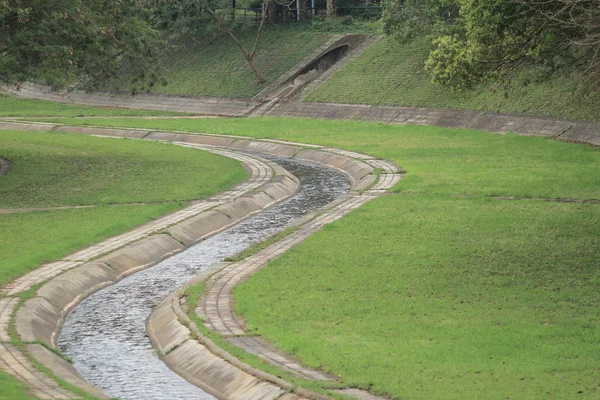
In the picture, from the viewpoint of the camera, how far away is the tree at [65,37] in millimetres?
26594

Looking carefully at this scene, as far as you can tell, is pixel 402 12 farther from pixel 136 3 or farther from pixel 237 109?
pixel 136 3

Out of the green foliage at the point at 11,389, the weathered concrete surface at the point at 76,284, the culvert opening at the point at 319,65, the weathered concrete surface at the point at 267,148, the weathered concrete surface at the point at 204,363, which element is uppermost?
the green foliage at the point at 11,389

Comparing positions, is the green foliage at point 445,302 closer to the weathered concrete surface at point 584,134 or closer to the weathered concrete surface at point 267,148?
the weathered concrete surface at point 584,134

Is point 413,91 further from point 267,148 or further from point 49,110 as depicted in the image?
point 49,110

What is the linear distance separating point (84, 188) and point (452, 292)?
1426 centimetres

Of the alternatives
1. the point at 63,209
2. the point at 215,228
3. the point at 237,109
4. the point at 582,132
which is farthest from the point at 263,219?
the point at 237,109

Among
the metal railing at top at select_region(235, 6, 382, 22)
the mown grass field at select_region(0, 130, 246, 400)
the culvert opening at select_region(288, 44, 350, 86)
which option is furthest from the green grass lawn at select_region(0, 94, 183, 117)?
the mown grass field at select_region(0, 130, 246, 400)

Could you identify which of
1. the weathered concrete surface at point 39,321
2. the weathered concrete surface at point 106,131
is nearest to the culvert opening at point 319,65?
the weathered concrete surface at point 106,131

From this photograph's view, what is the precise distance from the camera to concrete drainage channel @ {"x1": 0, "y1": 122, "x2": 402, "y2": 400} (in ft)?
42.4

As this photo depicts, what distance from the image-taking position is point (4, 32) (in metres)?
26.8

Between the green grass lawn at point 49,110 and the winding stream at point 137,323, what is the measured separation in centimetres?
3222

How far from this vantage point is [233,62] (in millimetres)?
64062

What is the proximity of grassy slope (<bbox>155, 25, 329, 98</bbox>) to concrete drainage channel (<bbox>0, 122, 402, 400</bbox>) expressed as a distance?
1067 inches

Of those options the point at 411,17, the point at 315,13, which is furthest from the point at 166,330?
the point at 315,13
